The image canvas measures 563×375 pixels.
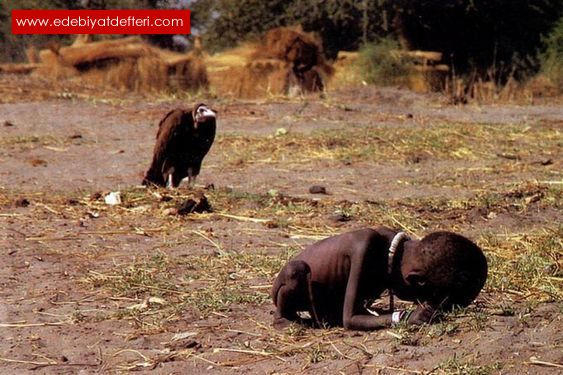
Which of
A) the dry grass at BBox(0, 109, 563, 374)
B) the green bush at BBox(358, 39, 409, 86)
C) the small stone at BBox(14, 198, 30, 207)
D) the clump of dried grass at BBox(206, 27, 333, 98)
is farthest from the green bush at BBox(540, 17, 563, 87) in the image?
the small stone at BBox(14, 198, 30, 207)

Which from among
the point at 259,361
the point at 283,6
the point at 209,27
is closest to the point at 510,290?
the point at 259,361

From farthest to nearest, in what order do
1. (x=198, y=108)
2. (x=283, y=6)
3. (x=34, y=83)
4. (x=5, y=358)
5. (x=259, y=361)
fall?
(x=283, y=6), (x=34, y=83), (x=198, y=108), (x=5, y=358), (x=259, y=361)

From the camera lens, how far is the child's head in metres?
4.82

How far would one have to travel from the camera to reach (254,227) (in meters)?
8.27

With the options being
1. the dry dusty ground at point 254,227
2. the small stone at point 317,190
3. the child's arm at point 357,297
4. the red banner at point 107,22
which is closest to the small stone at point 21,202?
the dry dusty ground at point 254,227

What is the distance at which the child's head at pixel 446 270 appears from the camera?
4.82m

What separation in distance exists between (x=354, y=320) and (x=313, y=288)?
316mm

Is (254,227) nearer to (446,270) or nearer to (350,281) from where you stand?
(350,281)

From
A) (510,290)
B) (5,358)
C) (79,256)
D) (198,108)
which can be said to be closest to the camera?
(5,358)

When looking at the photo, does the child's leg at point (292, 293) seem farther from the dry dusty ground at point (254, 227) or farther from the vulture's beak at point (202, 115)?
the vulture's beak at point (202, 115)

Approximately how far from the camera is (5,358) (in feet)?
17.1

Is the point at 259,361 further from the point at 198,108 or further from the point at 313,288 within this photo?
the point at 198,108

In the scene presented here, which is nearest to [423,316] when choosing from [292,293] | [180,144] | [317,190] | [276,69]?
[292,293]

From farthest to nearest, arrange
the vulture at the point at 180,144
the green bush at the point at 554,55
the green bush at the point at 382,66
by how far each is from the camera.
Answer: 1. the green bush at the point at 554,55
2. the green bush at the point at 382,66
3. the vulture at the point at 180,144
